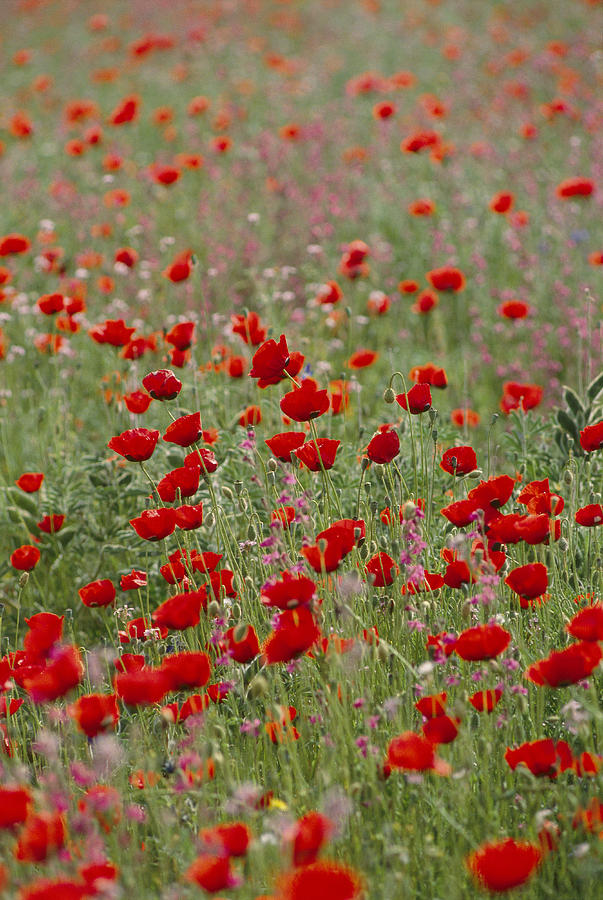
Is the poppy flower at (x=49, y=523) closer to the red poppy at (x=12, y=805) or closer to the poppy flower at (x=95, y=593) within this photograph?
the poppy flower at (x=95, y=593)

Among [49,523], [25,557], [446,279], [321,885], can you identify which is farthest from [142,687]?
[446,279]

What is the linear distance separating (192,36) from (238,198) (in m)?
3.16

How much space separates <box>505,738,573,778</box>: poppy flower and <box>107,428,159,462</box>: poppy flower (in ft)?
3.37

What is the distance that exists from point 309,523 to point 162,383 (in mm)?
484

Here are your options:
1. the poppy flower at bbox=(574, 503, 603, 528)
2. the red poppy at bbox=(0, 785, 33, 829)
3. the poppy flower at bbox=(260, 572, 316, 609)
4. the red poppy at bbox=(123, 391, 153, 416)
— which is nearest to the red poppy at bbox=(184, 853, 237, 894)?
the red poppy at bbox=(0, 785, 33, 829)

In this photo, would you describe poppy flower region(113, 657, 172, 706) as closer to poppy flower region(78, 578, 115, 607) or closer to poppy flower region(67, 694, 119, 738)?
poppy flower region(67, 694, 119, 738)

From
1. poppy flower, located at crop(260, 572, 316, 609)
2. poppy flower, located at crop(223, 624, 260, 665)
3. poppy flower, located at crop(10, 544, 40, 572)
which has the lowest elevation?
poppy flower, located at crop(10, 544, 40, 572)

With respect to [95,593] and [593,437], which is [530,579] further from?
[95,593]

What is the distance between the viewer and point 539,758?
1.57 metres

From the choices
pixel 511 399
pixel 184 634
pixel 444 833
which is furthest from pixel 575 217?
pixel 444 833

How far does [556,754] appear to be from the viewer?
1.67 metres

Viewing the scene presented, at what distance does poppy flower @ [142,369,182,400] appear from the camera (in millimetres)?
2250

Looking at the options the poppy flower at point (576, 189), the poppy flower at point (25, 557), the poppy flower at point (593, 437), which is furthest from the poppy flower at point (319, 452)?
the poppy flower at point (576, 189)

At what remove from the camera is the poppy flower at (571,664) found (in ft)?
4.93
